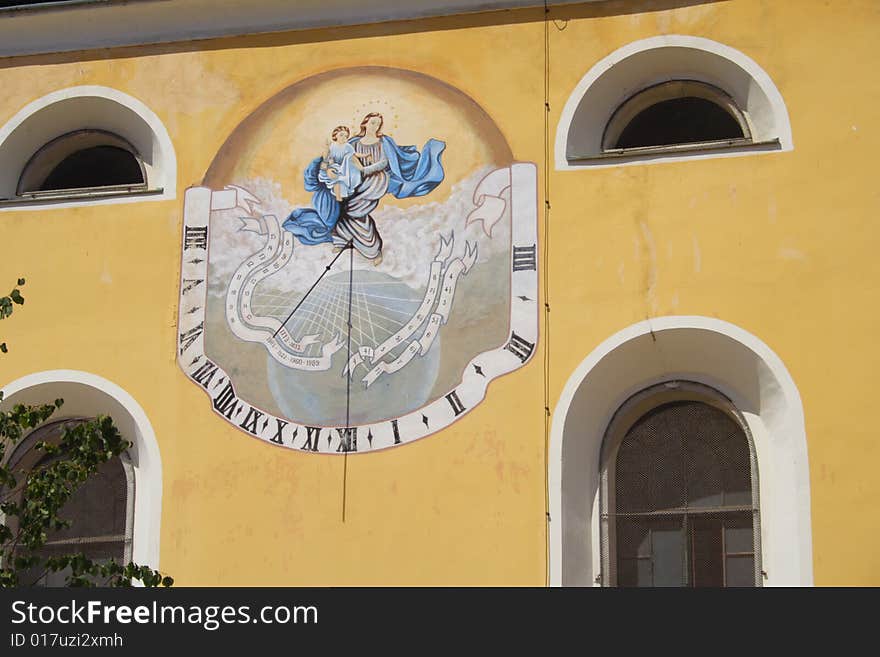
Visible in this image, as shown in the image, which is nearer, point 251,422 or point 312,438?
point 312,438

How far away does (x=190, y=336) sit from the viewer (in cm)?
1248

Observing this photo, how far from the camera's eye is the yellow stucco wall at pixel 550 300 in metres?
11.6

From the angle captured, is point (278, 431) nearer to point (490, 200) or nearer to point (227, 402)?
point (227, 402)

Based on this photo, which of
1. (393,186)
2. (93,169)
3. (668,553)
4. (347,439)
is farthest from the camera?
(93,169)

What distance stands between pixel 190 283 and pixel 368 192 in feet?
3.98

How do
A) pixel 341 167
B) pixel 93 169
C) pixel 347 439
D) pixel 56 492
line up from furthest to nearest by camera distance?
pixel 93 169
pixel 341 167
pixel 347 439
pixel 56 492

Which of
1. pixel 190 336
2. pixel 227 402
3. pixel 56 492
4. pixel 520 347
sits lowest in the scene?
pixel 56 492

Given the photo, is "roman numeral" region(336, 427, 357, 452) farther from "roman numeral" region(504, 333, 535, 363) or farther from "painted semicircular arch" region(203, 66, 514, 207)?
"painted semicircular arch" region(203, 66, 514, 207)

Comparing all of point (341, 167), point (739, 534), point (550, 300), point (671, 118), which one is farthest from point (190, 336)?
point (739, 534)

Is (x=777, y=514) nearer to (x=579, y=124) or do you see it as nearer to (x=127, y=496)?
(x=579, y=124)

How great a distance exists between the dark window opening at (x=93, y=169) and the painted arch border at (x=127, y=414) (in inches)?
56.3

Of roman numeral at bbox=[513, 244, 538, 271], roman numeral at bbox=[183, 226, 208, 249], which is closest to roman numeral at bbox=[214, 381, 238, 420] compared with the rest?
roman numeral at bbox=[183, 226, 208, 249]

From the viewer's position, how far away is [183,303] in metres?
12.6

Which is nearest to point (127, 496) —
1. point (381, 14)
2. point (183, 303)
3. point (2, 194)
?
point (183, 303)
